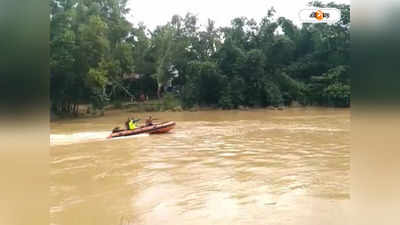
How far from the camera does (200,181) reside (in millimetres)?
4707

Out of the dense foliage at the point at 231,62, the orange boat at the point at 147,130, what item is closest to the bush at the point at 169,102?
the dense foliage at the point at 231,62

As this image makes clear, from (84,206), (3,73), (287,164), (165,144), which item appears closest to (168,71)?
(165,144)

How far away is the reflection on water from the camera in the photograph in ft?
10.9

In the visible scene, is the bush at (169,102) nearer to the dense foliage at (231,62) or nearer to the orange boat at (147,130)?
the dense foliage at (231,62)

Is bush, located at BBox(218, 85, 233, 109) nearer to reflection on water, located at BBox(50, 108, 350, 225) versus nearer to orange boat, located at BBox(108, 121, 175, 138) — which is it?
orange boat, located at BBox(108, 121, 175, 138)

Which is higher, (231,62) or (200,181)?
(231,62)

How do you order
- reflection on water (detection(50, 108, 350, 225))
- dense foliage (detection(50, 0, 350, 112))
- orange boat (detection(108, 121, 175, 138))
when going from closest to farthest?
reflection on water (detection(50, 108, 350, 225)) → orange boat (detection(108, 121, 175, 138)) → dense foliage (detection(50, 0, 350, 112))

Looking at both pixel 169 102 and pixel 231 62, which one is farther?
pixel 231 62

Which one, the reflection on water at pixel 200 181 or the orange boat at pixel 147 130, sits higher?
the orange boat at pixel 147 130

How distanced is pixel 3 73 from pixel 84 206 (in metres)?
2.78

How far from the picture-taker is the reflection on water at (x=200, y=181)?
3322mm

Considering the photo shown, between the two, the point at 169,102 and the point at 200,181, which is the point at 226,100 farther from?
the point at 200,181

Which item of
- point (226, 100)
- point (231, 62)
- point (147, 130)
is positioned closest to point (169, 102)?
point (226, 100)

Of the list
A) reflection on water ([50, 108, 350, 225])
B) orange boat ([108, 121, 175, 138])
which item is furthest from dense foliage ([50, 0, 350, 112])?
reflection on water ([50, 108, 350, 225])
